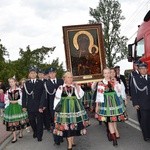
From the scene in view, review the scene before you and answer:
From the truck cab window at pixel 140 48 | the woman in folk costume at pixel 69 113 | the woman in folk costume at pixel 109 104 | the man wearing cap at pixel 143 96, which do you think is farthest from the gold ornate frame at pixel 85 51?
the woman in folk costume at pixel 69 113

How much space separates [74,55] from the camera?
44.0 ft

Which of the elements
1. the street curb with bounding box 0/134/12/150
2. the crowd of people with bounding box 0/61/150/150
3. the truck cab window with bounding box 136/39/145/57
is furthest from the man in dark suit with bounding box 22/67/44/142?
the truck cab window with bounding box 136/39/145/57

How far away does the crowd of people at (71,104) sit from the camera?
8047mm

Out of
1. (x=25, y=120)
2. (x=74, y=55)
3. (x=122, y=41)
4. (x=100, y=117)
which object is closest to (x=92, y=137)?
(x=100, y=117)

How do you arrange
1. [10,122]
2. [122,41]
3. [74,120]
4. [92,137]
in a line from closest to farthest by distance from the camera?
[74,120], [92,137], [10,122], [122,41]

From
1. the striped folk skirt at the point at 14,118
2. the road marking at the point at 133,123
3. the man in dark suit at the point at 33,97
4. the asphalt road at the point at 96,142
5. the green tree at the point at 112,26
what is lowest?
the asphalt road at the point at 96,142

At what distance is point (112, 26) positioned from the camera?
57.3 metres

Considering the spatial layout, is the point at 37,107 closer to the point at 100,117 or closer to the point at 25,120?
the point at 25,120

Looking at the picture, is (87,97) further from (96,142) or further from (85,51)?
(96,142)

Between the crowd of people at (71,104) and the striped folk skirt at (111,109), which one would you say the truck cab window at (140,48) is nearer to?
the crowd of people at (71,104)

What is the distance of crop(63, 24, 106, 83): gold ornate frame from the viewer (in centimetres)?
1331

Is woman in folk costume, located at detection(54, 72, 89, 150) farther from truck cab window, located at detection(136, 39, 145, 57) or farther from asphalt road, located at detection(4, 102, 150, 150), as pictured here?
truck cab window, located at detection(136, 39, 145, 57)

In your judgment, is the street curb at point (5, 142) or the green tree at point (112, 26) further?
the green tree at point (112, 26)

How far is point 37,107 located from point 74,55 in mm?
3908
